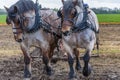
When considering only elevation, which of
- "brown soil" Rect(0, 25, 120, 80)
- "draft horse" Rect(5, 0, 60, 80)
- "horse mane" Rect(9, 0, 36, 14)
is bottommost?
"brown soil" Rect(0, 25, 120, 80)

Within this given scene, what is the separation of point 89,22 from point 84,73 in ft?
3.71

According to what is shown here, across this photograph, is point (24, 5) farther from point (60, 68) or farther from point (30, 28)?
point (60, 68)

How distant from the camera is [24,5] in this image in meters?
9.95

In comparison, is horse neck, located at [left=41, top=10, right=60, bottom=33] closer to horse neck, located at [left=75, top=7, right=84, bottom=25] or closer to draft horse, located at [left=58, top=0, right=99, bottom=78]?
draft horse, located at [left=58, top=0, right=99, bottom=78]

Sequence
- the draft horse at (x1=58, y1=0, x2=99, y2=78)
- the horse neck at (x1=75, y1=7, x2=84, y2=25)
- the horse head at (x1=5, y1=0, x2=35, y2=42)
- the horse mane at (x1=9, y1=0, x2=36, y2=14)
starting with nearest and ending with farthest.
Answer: the draft horse at (x1=58, y1=0, x2=99, y2=78) → the horse neck at (x1=75, y1=7, x2=84, y2=25) → the horse head at (x1=5, y1=0, x2=35, y2=42) → the horse mane at (x1=9, y1=0, x2=36, y2=14)

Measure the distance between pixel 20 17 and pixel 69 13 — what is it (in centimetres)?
120

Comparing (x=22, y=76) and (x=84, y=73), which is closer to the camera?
(x=84, y=73)

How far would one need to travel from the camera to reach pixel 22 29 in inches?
377

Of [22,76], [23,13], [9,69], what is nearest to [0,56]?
[9,69]

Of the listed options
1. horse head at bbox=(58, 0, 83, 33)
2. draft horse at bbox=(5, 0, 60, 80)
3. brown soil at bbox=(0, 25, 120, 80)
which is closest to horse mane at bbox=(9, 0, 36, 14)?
draft horse at bbox=(5, 0, 60, 80)

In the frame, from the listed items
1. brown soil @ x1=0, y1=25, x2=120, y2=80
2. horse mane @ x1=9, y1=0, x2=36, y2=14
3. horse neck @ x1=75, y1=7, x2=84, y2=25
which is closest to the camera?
horse neck @ x1=75, y1=7, x2=84, y2=25

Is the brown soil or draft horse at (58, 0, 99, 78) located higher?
draft horse at (58, 0, 99, 78)

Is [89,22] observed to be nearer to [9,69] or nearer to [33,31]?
[33,31]

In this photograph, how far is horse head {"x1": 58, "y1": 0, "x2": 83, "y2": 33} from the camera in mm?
8898
